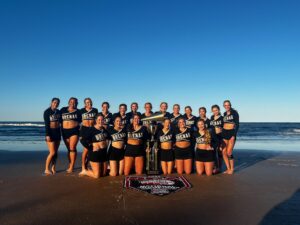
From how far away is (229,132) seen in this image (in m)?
7.06

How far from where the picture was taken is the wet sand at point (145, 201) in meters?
3.61

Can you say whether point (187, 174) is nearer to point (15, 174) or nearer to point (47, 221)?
point (47, 221)

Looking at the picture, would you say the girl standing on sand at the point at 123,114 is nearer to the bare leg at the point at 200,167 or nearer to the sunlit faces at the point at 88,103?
the sunlit faces at the point at 88,103

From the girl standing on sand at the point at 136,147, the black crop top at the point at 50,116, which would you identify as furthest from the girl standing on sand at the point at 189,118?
the black crop top at the point at 50,116

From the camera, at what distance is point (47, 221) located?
3482 mm

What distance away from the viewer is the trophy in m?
6.55

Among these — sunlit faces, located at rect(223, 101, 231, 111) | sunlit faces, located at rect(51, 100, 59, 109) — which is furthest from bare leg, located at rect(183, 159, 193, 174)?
sunlit faces, located at rect(51, 100, 59, 109)

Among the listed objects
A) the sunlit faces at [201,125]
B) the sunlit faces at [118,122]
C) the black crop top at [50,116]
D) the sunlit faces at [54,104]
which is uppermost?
the sunlit faces at [54,104]

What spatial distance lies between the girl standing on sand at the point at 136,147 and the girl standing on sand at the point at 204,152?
55.4 inches

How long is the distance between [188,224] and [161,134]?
3590 millimetres

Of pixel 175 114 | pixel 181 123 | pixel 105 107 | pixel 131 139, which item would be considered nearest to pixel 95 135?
pixel 131 139

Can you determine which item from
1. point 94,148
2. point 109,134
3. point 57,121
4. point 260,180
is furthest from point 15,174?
point 260,180

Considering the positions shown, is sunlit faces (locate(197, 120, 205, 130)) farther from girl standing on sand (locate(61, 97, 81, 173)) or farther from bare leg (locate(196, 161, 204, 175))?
girl standing on sand (locate(61, 97, 81, 173))

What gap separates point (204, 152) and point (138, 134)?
1.83 metres
